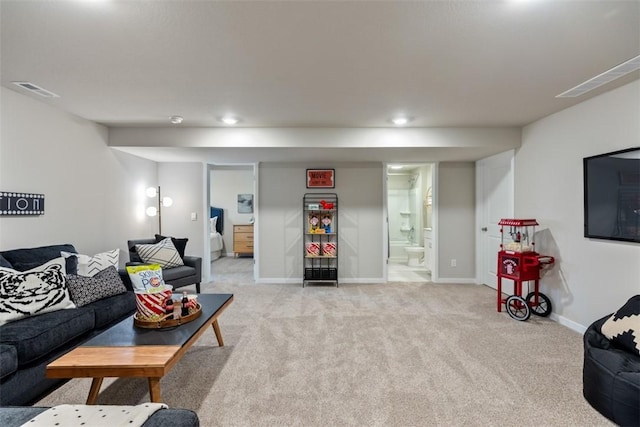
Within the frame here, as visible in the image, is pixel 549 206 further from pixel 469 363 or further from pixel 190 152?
pixel 190 152

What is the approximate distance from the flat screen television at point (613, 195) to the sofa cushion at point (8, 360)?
4.38 meters

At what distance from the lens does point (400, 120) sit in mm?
3586

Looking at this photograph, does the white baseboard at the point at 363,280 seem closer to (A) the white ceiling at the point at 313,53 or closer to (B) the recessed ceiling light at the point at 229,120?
(A) the white ceiling at the point at 313,53

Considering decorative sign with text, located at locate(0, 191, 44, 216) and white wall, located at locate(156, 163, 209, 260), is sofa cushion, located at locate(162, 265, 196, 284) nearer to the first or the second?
white wall, located at locate(156, 163, 209, 260)

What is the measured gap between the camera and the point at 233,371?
2301mm

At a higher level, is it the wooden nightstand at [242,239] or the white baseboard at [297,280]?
the wooden nightstand at [242,239]

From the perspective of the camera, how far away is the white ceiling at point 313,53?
1.64m

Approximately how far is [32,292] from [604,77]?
15.0ft

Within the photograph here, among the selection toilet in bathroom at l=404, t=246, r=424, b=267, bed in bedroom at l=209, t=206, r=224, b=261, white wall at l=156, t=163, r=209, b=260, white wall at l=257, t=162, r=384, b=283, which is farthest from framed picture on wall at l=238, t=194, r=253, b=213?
toilet in bathroom at l=404, t=246, r=424, b=267

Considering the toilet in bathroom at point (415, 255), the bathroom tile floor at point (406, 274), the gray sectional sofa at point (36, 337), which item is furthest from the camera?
the toilet in bathroom at point (415, 255)

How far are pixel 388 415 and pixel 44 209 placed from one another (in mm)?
3532

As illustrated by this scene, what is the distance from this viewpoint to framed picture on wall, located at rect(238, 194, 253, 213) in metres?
8.17

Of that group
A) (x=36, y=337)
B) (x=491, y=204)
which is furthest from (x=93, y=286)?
(x=491, y=204)

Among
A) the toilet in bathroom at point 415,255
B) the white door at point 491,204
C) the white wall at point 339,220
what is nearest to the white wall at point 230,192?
the white wall at point 339,220
